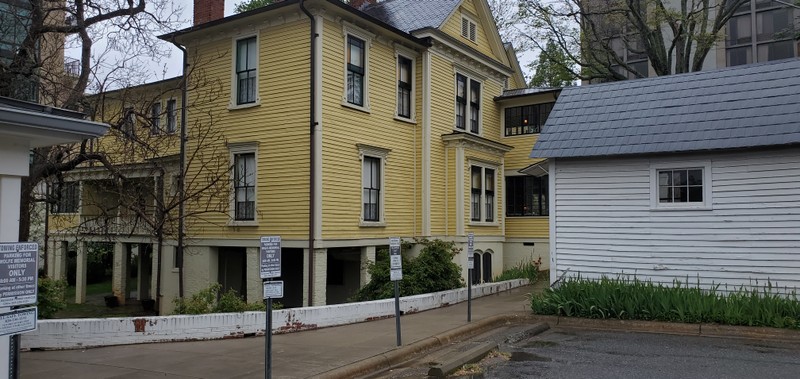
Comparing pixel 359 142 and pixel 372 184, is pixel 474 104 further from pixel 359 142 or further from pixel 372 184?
pixel 359 142

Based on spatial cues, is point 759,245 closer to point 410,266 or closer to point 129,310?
point 410,266

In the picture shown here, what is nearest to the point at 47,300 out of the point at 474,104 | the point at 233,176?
the point at 233,176

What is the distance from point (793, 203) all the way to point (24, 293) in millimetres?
12907

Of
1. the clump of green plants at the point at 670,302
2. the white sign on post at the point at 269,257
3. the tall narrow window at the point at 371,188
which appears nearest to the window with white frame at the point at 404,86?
the tall narrow window at the point at 371,188

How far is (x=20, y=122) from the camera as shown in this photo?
560 cm

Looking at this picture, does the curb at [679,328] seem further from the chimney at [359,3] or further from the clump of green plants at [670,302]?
Answer: the chimney at [359,3]

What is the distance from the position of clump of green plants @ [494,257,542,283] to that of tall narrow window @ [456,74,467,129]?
5359mm

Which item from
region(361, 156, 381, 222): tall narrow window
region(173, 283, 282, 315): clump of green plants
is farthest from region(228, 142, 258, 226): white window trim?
region(173, 283, 282, 315): clump of green plants

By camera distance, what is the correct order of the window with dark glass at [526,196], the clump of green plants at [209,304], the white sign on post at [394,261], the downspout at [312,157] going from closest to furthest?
the white sign on post at [394,261] < the clump of green plants at [209,304] < the downspout at [312,157] < the window with dark glass at [526,196]

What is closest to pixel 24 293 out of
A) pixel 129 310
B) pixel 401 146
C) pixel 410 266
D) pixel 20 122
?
pixel 20 122

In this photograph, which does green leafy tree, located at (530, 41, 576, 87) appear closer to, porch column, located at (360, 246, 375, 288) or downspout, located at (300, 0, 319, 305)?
porch column, located at (360, 246, 375, 288)

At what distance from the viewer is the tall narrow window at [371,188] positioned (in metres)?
18.1

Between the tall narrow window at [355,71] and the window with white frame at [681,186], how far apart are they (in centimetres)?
803

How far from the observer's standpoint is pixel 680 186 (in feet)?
45.2
